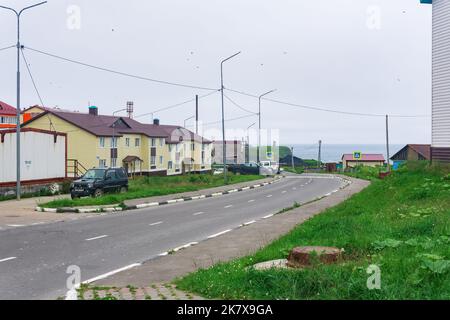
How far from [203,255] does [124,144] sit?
50.2 metres

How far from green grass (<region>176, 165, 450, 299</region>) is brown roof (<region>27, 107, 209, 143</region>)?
148ft

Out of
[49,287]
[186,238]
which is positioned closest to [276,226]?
[186,238]

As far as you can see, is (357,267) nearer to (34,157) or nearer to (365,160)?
(34,157)

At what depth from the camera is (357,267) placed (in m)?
6.89

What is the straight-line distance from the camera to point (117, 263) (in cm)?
1038

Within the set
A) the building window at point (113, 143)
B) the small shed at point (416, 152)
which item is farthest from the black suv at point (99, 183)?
the small shed at point (416, 152)

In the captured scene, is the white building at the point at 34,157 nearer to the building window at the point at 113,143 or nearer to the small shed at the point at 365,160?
the building window at the point at 113,143

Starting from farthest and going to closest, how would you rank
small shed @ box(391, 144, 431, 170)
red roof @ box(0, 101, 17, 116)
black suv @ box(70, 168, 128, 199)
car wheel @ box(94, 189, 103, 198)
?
1. red roof @ box(0, 101, 17, 116)
2. small shed @ box(391, 144, 431, 170)
3. car wheel @ box(94, 189, 103, 198)
4. black suv @ box(70, 168, 128, 199)

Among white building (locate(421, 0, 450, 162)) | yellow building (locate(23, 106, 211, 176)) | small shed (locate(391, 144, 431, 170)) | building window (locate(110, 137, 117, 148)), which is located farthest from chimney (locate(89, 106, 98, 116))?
white building (locate(421, 0, 450, 162))

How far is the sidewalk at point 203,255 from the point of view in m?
8.42

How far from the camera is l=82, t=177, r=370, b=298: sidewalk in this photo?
8.42 meters

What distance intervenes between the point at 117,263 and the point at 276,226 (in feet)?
20.3

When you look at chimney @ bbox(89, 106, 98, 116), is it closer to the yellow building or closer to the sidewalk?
the yellow building

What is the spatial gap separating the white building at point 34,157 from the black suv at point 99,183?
3879mm
